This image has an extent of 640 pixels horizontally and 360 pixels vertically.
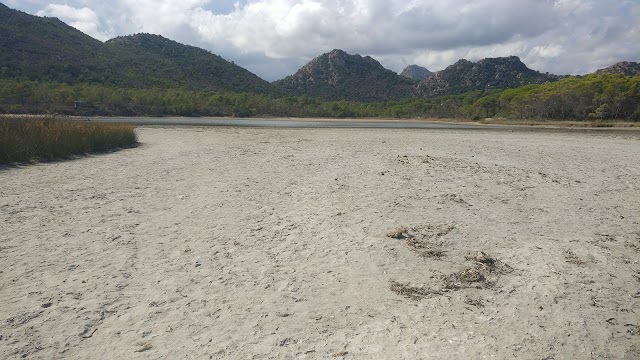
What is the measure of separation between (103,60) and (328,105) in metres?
48.1

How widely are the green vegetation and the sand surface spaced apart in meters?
34.9

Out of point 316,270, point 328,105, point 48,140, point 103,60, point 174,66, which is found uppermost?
point 174,66

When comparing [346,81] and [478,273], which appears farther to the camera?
[346,81]

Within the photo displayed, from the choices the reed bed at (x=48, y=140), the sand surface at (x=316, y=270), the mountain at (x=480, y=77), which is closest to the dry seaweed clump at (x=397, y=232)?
the sand surface at (x=316, y=270)

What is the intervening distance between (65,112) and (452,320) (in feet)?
199

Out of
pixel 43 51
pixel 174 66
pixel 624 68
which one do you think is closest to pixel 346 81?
pixel 174 66

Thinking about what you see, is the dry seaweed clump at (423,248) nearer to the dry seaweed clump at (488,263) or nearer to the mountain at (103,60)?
the dry seaweed clump at (488,263)

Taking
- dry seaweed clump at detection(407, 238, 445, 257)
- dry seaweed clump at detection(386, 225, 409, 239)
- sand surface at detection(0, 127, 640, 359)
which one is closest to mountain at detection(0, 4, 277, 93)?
sand surface at detection(0, 127, 640, 359)

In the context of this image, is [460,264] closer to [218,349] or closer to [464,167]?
[218,349]

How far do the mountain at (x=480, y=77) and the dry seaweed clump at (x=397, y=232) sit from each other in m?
136

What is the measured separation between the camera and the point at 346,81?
506 feet

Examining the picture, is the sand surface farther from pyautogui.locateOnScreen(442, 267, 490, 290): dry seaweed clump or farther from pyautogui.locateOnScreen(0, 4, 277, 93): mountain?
pyautogui.locateOnScreen(0, 4, 277, 93): mountain

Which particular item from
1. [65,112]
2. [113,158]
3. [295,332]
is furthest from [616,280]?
[65,112]

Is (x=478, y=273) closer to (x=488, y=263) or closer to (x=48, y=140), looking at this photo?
(x=488, y=263)
